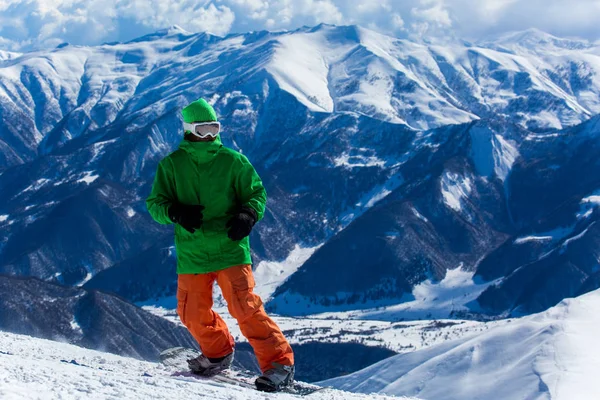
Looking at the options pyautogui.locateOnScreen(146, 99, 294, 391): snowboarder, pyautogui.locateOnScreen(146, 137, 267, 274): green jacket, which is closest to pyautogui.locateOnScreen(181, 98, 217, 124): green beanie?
pyautogui.locateOnScreen(146, 99, 294, 391): snowboarder

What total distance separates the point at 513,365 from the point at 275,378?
50597mm

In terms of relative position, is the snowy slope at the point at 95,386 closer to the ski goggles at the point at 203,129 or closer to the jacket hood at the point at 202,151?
the jacket hood at the point at 202,151

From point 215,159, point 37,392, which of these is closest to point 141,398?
point 37,392

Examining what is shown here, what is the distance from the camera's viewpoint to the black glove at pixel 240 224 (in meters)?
14.2

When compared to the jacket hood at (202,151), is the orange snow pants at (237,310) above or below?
below

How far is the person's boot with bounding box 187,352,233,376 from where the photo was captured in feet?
53.8

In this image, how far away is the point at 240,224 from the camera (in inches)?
560

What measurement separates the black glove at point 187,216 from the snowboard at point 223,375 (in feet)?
11.8

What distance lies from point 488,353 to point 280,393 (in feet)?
178

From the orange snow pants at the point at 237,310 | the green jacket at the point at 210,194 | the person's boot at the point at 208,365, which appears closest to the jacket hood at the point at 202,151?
the green jacket at the point at 210,194

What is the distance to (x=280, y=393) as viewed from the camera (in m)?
15.2

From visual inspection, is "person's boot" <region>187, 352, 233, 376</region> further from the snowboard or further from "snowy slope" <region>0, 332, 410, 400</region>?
"snowy slope" <region>0, 332, 410, 400</region>

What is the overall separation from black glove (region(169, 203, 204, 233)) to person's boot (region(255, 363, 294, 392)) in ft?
10.5

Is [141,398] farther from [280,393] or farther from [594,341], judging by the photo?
[594,341]
